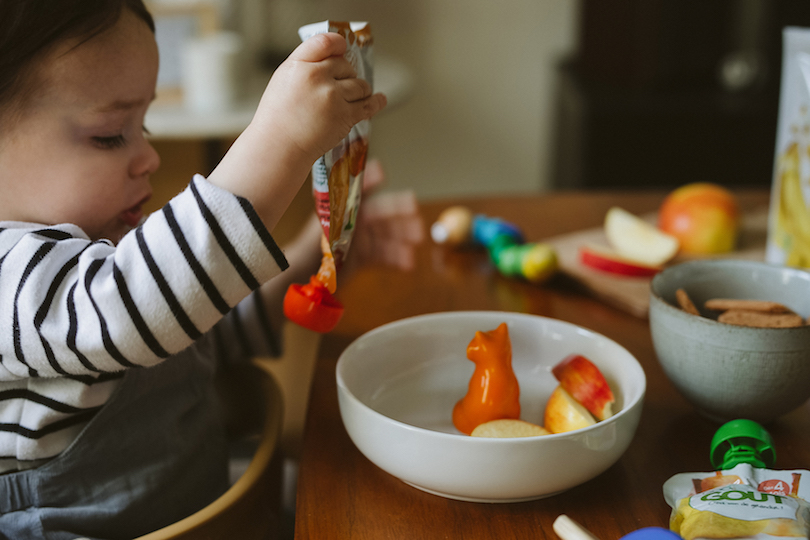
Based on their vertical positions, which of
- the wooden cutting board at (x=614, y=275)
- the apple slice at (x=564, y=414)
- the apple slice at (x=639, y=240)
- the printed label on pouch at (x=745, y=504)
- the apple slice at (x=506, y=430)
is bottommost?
the wooden cutting board at (x=614, y=275)

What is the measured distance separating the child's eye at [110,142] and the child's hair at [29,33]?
0.20 feet

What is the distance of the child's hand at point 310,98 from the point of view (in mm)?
489

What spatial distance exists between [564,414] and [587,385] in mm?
33

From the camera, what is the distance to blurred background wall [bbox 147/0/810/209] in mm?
1988

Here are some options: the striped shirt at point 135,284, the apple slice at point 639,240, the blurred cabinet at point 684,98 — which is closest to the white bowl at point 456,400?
the striped shirt at point 135,284

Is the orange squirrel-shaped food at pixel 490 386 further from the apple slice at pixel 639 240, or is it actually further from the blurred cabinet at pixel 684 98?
the blurred cabinet at pixel 684 98

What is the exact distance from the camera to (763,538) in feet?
1.21

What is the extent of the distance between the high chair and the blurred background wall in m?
1.24

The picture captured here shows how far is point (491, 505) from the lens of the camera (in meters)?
0.45

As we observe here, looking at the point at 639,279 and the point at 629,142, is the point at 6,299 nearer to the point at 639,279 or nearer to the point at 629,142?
the point at 639,279

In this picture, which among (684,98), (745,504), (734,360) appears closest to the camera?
(745,504)

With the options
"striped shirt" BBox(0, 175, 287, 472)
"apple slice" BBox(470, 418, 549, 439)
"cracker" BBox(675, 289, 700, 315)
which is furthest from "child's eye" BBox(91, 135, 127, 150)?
"cracker" BBox(675, 289, 700, 315)

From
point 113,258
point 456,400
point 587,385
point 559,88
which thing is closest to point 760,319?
point 587,385

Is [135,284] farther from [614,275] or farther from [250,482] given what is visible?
[614,275]
